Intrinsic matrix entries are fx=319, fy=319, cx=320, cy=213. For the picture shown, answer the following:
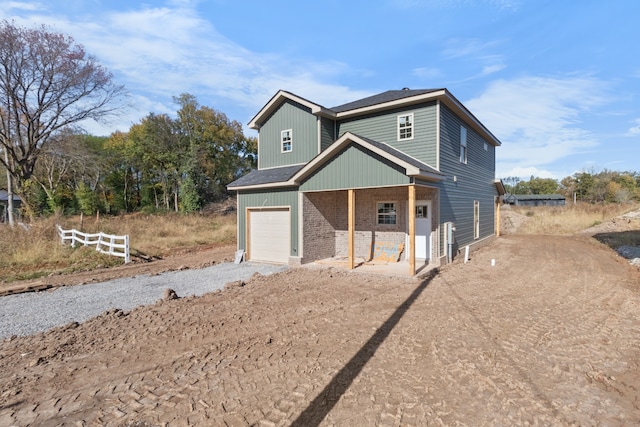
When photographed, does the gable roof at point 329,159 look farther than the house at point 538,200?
No

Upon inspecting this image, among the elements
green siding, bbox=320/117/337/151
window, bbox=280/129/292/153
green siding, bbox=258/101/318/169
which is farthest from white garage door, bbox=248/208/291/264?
green siding, bbox=320/117/337/151

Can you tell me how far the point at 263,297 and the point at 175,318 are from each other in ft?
6.53

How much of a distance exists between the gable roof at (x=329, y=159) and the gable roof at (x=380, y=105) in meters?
1.55

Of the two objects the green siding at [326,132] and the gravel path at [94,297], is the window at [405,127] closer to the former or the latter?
the green siding at [326,132]

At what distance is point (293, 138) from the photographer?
13273 mm

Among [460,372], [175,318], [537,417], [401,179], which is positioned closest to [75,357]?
[175,318]

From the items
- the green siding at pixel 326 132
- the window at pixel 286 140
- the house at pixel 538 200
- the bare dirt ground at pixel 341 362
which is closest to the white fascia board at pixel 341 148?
the green siding at pixel 326 132

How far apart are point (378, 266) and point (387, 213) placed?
92.6 inches

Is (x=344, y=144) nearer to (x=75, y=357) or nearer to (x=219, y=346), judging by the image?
(x=219, y=346)

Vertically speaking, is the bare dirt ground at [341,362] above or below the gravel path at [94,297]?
above

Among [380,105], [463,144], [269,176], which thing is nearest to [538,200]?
[463,144]

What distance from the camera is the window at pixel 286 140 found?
13.5 m

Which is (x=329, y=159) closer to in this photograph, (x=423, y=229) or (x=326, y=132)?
(x=326, y=132)

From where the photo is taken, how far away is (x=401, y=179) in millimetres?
8844
